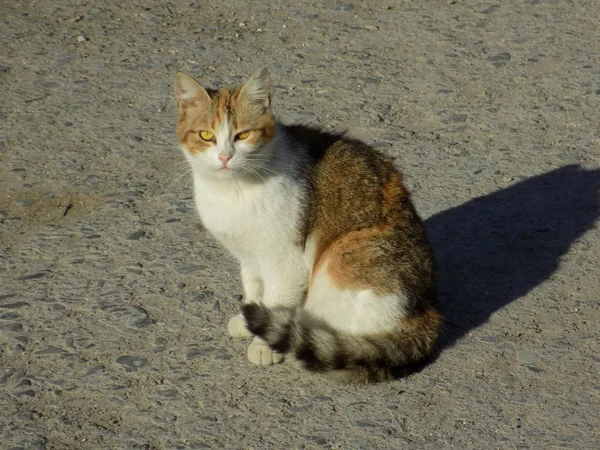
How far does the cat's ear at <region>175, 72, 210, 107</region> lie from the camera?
13.4ft

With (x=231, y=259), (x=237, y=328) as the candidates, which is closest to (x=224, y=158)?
(x=237, y=328)

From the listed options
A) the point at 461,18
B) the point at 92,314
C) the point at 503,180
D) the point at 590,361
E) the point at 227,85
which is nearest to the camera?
the point at 590,361

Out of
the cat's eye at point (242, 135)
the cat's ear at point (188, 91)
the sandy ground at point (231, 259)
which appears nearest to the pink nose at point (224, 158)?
the cat's eye at point (242, 135)

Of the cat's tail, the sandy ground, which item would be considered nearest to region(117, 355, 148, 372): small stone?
the sandy ground

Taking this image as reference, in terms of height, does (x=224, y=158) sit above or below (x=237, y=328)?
above

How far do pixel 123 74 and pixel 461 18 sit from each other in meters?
2.66

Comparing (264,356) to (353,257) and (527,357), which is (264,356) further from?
(527,357)

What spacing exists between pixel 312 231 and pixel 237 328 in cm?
58

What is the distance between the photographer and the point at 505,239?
5012 millimetres

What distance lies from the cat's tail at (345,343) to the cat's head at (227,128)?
Answer: 62cm

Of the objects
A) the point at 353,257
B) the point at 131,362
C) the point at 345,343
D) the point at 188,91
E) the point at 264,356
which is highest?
the point at 188,91

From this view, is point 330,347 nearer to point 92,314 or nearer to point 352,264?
point 352,264

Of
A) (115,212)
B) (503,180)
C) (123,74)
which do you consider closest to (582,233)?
(503,180)

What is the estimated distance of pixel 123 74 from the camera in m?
6.71
